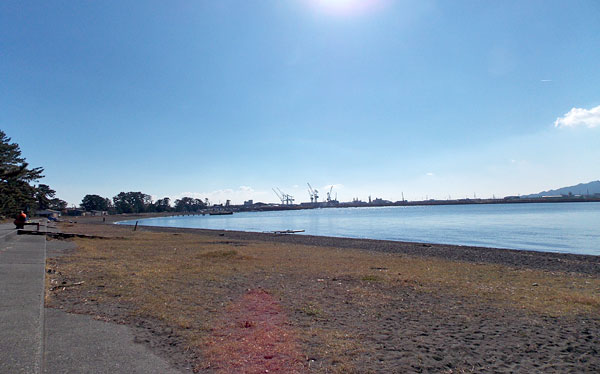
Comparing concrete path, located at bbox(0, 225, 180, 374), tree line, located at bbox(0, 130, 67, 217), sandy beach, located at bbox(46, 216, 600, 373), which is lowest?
sandy beach, located at bbox(46, 216, 600, 373)

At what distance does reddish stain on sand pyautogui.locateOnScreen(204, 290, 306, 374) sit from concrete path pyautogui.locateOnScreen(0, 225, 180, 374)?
0.63m

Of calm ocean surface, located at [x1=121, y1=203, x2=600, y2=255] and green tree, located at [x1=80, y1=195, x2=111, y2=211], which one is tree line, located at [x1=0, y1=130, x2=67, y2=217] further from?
green tree, located at [x1=80, y1=195, x2=111, y2=211]

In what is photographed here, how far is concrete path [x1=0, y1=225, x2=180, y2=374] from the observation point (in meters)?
3.36

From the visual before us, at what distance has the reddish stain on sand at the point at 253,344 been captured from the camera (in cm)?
396

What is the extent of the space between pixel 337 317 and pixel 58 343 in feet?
13.3

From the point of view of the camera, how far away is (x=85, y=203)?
174875 mm

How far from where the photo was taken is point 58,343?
399 centimetres

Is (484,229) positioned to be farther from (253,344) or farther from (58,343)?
(58,343)

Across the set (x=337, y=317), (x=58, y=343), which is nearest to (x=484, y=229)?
(x=337, y=317)

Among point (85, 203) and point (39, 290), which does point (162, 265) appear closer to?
point (39, 290)

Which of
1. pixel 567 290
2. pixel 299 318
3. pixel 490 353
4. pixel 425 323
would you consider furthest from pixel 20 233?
pixel 567 290

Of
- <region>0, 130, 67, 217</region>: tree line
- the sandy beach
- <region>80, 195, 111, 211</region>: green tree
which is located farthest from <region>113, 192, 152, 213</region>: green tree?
the sandy beach

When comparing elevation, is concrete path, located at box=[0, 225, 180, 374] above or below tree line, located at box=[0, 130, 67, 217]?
below

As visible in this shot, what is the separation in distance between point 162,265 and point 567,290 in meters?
11.8
